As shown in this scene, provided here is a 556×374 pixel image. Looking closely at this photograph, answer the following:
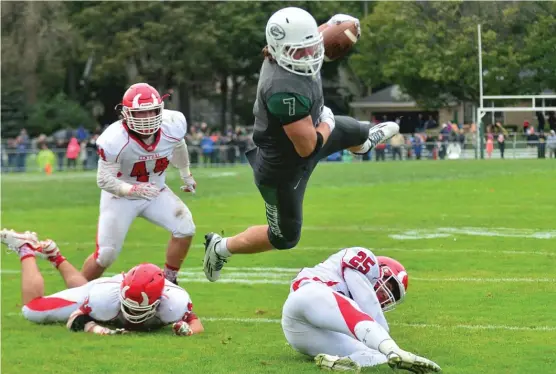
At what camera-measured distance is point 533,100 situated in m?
10.5

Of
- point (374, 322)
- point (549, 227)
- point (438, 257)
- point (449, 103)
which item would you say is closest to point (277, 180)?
point (374, 322)

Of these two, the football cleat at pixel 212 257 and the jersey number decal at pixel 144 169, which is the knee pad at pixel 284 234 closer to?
the football cleat at pixel 212 257

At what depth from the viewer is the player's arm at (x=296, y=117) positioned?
226 inches

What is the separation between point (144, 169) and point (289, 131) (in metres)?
2.64

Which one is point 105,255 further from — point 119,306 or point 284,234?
point 284,234

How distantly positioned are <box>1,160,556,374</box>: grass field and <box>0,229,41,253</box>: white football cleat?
53 centimetres

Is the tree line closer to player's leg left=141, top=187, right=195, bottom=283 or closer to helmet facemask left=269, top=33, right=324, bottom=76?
player's leg left=141, top=187, right=195, bottom=283

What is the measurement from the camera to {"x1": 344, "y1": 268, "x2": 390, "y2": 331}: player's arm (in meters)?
5.25

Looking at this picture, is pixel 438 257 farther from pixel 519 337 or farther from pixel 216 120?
pixel 216 120

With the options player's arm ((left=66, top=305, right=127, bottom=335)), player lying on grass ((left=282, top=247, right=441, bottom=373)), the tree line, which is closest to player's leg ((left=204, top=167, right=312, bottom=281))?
player's arm ((left=66, top=305, right=127, bottom=335))

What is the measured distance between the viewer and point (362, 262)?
5266 millimetres

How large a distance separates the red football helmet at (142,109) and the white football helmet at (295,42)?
6.99 ft

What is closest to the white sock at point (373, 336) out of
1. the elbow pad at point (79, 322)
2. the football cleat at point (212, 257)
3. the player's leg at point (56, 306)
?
the football cleat at point (212, 257)

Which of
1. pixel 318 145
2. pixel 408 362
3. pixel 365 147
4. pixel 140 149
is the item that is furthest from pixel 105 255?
pixel 408 362
